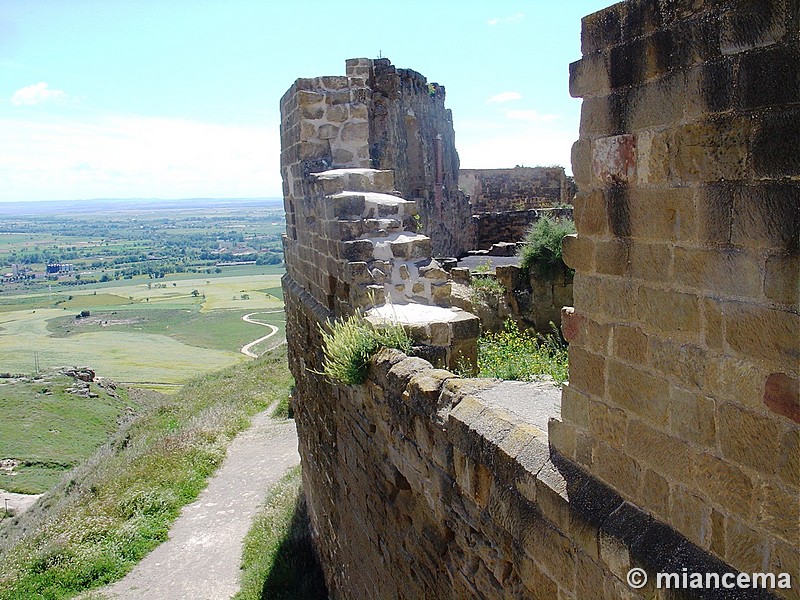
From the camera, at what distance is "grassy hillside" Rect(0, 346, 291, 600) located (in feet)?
30.6

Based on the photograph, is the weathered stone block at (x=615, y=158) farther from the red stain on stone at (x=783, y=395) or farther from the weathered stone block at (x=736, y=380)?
the red stain on stone at (x=783, y=395)

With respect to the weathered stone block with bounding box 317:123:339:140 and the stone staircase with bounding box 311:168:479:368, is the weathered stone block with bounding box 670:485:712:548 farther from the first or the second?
the weathered stone block with bounding box 317:123:339:140

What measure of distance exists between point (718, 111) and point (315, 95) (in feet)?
17.2

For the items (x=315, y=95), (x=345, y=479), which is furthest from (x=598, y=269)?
(x=315, y=95)

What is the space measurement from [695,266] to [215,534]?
382 inches

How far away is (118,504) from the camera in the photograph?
1109 centimetres

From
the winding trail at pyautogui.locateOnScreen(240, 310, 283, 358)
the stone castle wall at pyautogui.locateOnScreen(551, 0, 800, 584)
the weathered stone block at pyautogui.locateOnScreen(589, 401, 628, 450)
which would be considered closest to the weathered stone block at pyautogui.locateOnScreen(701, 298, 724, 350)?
the stone castle wall at pyautogui.locateOnScreen(551, 0, 800, 584)

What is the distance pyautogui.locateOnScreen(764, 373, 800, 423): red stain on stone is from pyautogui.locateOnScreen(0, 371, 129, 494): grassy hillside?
903 inches

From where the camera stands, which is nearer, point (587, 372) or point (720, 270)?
point (720, 270)

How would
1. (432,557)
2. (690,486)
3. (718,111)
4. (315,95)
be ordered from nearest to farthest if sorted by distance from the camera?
1. (718,111)
2. (690,486)
3. (432,557)
4. (315,95)

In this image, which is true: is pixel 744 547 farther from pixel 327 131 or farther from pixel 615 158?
pixel 327 131

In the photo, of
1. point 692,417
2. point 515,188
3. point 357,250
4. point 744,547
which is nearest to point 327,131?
point 357,250

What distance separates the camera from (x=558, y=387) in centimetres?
392

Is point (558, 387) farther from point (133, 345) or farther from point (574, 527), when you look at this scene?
point (133, 345)
